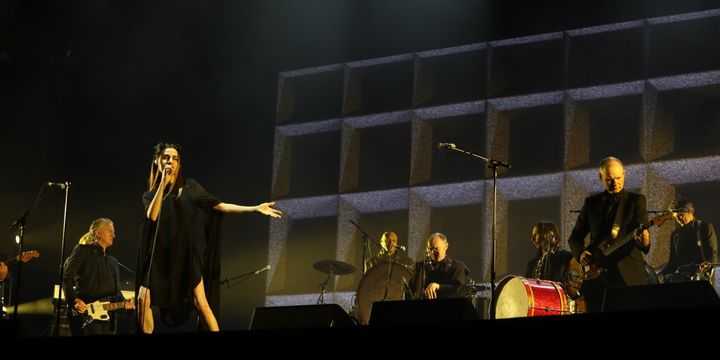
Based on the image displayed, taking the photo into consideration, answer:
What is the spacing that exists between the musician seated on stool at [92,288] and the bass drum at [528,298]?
3.32 metres

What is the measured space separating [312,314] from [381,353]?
3.05 ft

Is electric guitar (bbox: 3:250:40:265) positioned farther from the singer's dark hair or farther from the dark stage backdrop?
the singer's dark hair

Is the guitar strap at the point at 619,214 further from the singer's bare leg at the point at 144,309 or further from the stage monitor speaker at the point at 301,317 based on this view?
the singer's bare leg at the point at 144,309

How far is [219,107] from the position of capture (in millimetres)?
11359

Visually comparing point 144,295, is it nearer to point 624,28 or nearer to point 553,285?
point 553,285

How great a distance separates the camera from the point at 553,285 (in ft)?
25.7

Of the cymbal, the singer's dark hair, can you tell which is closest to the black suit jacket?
the singer's dark hair

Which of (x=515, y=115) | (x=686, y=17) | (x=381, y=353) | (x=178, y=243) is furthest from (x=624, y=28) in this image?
(x=381, y=353)

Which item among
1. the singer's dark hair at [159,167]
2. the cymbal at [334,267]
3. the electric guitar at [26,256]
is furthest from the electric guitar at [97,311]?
the singer's dark hair at [159,167]

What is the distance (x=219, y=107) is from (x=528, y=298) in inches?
197

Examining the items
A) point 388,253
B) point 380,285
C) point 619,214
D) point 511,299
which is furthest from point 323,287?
point 619,214

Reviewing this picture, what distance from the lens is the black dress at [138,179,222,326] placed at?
636cm

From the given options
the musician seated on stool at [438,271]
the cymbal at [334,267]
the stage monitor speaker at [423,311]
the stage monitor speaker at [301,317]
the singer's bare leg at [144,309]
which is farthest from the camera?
the cymbal at [334,267]

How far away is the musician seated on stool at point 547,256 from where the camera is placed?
27.9ft
